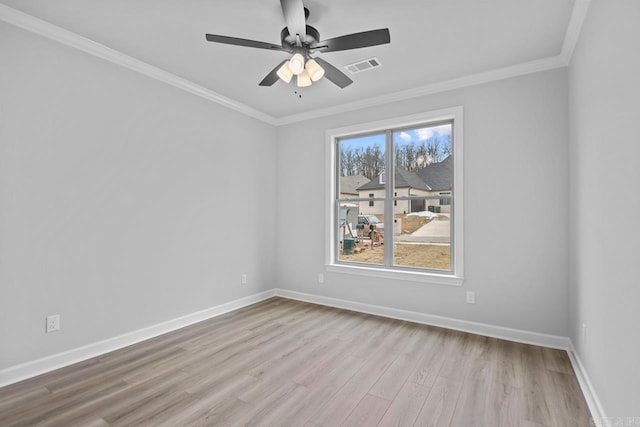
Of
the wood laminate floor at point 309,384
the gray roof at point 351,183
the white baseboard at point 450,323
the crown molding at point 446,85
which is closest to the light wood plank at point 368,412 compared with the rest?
the wood laminate floor at point 309,384

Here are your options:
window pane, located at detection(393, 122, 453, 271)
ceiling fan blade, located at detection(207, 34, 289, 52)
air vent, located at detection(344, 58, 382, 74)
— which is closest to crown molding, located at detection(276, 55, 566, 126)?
window pane, located at detection(393, 122, 453, 271)

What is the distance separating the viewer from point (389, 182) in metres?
4.04

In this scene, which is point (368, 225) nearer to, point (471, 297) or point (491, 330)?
point (471, 297)

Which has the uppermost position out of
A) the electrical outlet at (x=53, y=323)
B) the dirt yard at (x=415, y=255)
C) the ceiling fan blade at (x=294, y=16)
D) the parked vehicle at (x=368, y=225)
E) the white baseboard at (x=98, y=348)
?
the ceiling fan blade at (x=294, y=16)

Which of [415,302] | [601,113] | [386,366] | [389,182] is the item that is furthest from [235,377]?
[601,113]

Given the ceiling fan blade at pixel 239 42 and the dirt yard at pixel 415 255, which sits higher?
the ceiling fan blade at pixel 239 42

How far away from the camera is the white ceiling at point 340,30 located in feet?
7.32

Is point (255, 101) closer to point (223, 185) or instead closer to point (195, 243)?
point (223, 185)

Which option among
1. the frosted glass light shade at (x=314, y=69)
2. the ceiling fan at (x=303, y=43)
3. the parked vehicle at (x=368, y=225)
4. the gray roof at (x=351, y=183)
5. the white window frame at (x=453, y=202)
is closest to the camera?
the ceiling fan at (x=303, y=43)

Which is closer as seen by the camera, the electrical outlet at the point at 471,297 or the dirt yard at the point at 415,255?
the electrical outlet at the point at 471,297

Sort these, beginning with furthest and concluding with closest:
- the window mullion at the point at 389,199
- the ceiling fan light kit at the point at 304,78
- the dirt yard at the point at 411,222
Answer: the window mullion at the point at 389,199 → the dirt yard at the point at 411,222 → the ceiling fan light kit at the point at 304,78

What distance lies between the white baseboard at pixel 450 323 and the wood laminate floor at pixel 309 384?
121 mm

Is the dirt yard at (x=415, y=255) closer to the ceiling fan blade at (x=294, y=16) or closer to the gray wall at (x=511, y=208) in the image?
the gray wall at (x=511, y=208)

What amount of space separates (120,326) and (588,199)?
4.13 metres
